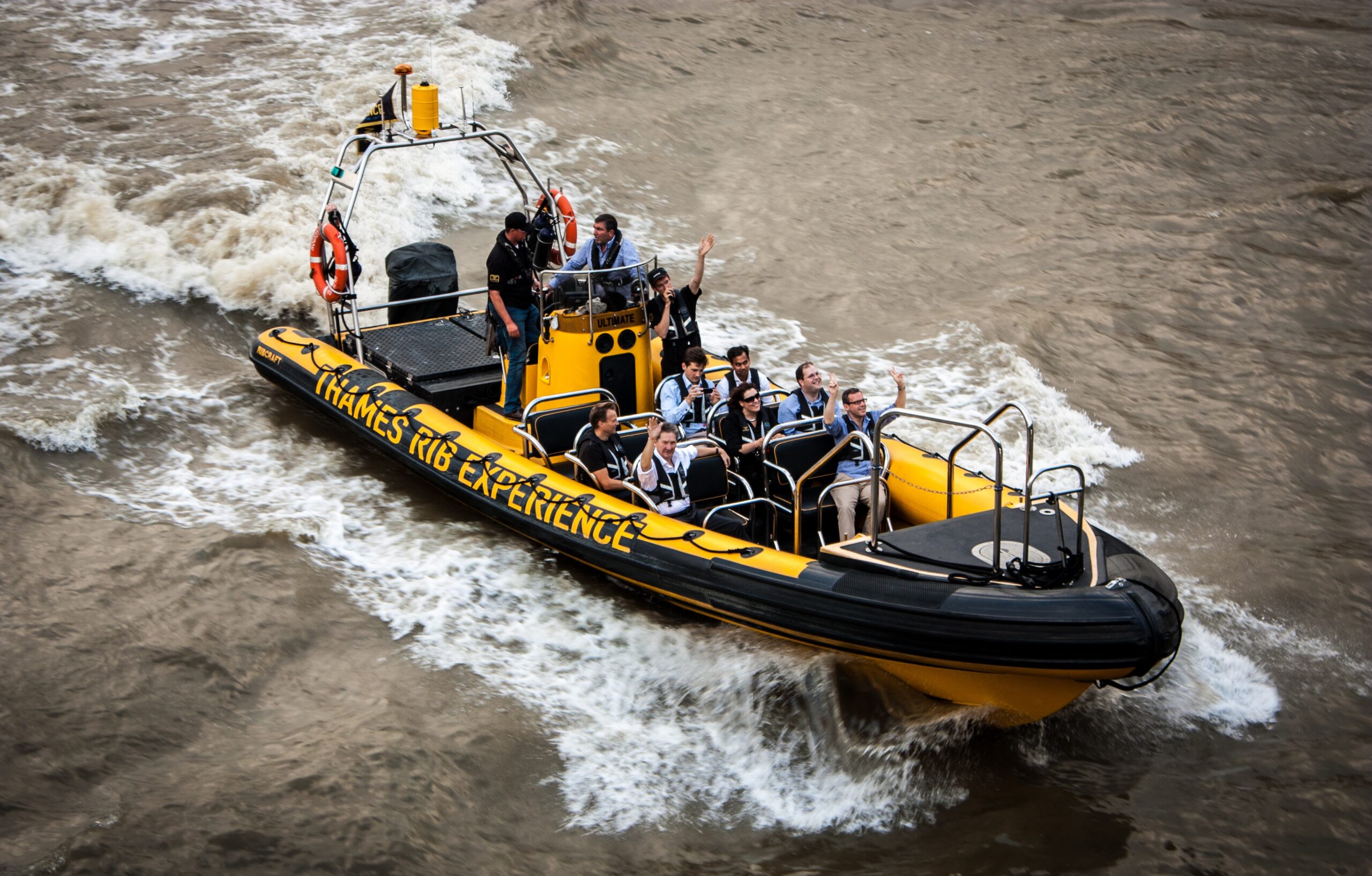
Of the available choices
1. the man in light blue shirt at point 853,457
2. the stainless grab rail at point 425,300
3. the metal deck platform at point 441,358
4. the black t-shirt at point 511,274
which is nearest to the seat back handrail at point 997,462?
the man in light blue shirt at point 853,457

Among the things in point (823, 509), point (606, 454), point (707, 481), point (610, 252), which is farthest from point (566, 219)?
point (823, 509)

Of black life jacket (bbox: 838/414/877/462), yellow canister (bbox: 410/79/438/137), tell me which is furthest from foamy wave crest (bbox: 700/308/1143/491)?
yellow canister (bbox: 410/79/438/137)

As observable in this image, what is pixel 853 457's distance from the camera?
6059 mm

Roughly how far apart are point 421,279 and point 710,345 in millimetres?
2284

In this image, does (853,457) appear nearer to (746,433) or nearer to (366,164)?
(746,433)

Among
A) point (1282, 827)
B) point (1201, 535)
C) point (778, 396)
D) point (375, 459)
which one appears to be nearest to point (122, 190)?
point (375, 459)

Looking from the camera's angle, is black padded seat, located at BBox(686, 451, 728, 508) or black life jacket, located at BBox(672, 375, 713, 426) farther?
black life jacket, located at BBox(672, 375, 713, 426)

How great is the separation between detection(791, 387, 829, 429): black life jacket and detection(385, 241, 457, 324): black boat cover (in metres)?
2.98

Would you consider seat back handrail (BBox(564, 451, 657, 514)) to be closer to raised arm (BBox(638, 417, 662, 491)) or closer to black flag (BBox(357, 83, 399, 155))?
raised arm (BBox(638, 417, 662, 491))

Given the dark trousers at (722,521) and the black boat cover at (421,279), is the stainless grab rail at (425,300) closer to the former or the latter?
the black boat cover at (421,279)

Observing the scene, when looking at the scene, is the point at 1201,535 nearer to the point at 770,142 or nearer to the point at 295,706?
the point at 295,706

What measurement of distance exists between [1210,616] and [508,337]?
13.1 ft

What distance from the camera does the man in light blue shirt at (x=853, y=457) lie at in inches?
224

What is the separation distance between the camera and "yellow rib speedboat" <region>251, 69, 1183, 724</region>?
4656mm
